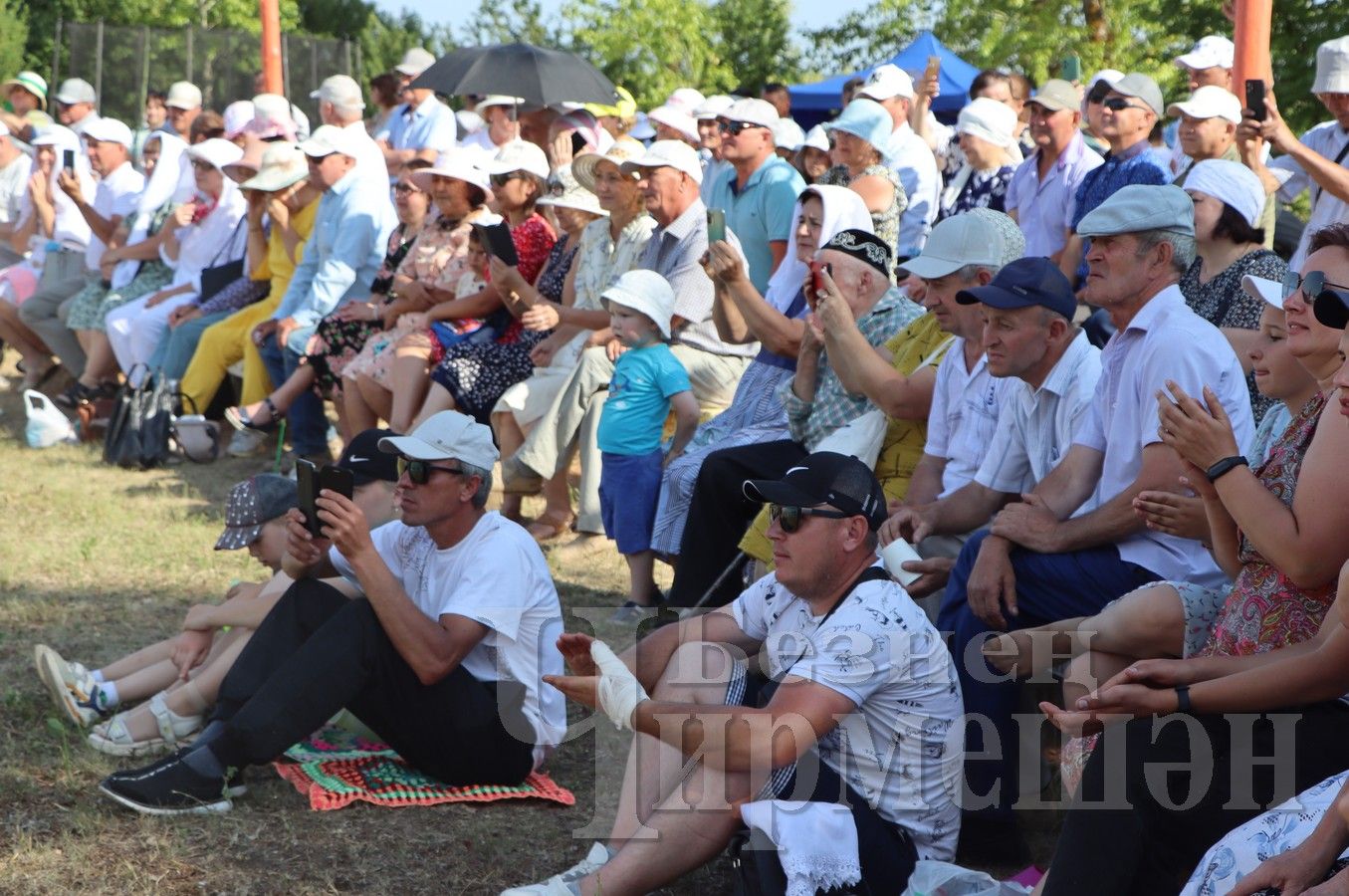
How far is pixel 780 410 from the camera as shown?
5.82 m

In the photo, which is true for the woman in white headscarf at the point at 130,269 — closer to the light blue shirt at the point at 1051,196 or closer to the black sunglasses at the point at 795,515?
the light blue shirt at the point at 1051,196

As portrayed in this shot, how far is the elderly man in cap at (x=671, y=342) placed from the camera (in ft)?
21.6

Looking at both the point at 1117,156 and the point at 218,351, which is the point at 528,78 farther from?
the point at 1117,156

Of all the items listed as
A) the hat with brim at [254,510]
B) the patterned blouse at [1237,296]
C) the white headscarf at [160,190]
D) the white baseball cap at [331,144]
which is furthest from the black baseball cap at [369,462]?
the white headscarf at [160,190]

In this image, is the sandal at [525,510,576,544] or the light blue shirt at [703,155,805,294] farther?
the light blue shirt at [703,155,805,294]

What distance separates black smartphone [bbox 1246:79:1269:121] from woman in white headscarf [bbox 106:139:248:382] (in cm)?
660

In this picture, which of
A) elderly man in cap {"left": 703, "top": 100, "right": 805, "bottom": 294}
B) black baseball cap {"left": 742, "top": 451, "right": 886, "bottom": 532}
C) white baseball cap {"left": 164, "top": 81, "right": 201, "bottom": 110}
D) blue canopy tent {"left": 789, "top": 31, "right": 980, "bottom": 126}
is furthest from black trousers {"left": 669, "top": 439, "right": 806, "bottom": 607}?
blue canopy tent {"left": 789, "top": 31, "right": 980, "bottom": 126}

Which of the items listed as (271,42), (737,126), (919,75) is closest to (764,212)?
(737,126)

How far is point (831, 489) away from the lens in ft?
11.6

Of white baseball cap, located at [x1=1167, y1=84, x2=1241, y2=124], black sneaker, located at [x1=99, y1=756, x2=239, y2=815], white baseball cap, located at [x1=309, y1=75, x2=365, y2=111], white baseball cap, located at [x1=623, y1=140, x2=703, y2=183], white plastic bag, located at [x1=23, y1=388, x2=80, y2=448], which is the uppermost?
white baseball cap, located at [x1=1167, y1=84, x2=1241, y2=124]

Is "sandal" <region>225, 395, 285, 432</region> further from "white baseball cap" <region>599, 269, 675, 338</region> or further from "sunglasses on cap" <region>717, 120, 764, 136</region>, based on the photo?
"white baseball cap" <region>599, 269, 675, 338</region>

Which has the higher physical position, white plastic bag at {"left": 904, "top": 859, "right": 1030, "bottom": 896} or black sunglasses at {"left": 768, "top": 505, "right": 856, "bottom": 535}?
black sunglasses at {"left": 768, "top": 505, "right": 856, "bottom": 535}

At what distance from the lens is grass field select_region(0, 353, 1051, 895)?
12.7ft

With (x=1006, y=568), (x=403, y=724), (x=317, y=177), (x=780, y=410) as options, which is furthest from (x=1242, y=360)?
(x=317, y=177)
